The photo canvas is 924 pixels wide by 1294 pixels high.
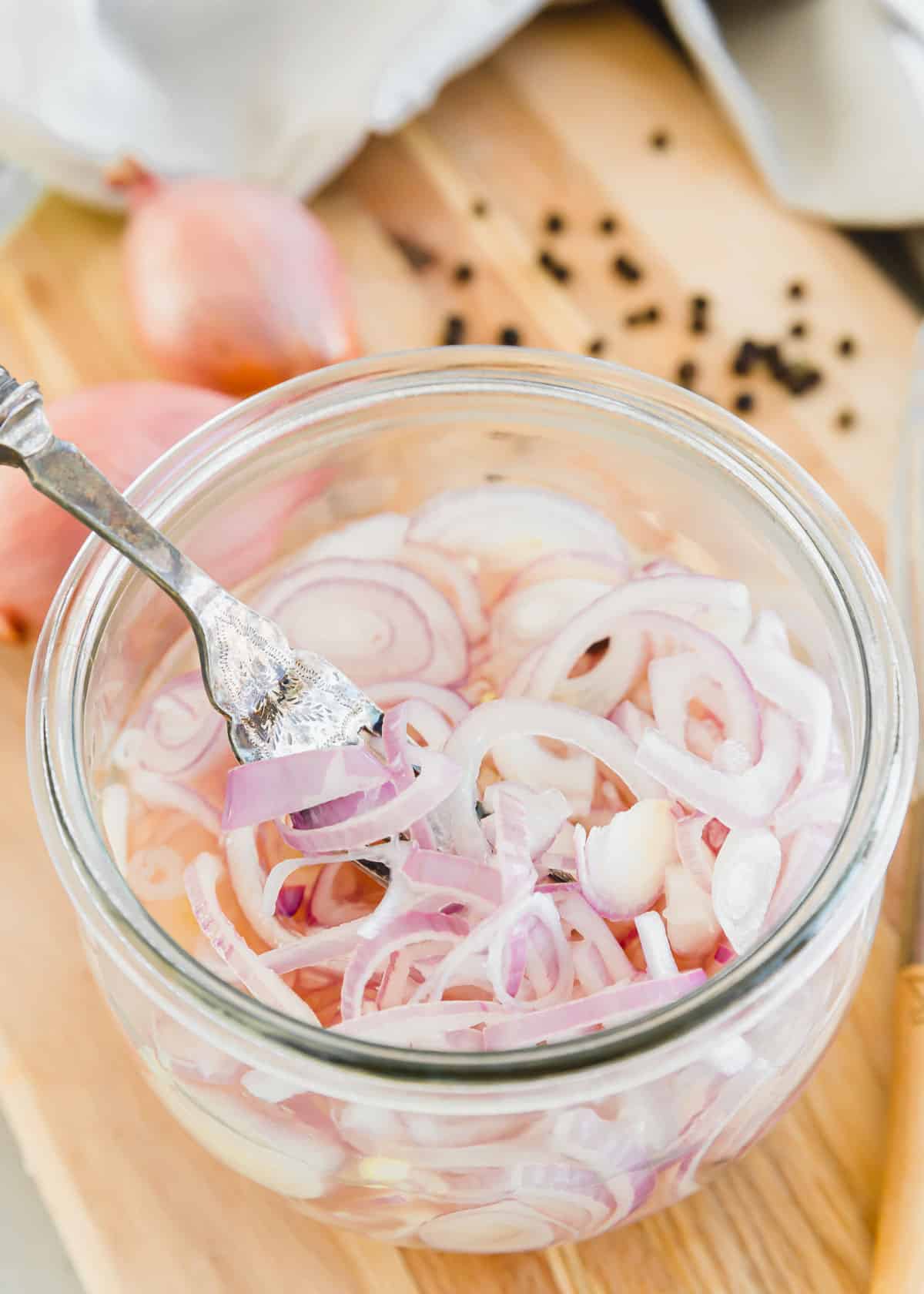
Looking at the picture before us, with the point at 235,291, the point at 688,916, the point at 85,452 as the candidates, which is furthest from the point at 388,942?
the point at 235,291

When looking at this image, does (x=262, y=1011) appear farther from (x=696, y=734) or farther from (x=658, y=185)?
(x=658, y=185)

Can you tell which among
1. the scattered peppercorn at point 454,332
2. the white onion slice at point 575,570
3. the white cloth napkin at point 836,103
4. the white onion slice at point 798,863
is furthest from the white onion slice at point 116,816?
the white cloth napkin at point 836,103

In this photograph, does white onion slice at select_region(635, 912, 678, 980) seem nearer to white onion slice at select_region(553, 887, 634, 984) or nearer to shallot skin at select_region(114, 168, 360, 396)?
white onion slice at select_region(553, 887, 634, 984)

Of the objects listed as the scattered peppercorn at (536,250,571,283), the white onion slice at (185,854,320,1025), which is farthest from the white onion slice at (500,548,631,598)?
the scattered peppercorn at (536,250,571,283)

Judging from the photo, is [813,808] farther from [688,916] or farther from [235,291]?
[235,291]

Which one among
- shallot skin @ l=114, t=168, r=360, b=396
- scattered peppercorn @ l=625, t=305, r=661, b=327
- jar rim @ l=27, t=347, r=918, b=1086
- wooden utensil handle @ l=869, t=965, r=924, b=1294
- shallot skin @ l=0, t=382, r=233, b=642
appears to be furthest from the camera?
scattered peppercorn @ l=625, t=305, r=661, b=327

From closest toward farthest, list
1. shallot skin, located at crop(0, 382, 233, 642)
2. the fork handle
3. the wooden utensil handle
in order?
the fork handle, the wooden utensil handle, shallot skin, located at crop(0, 382, 233, 642)
